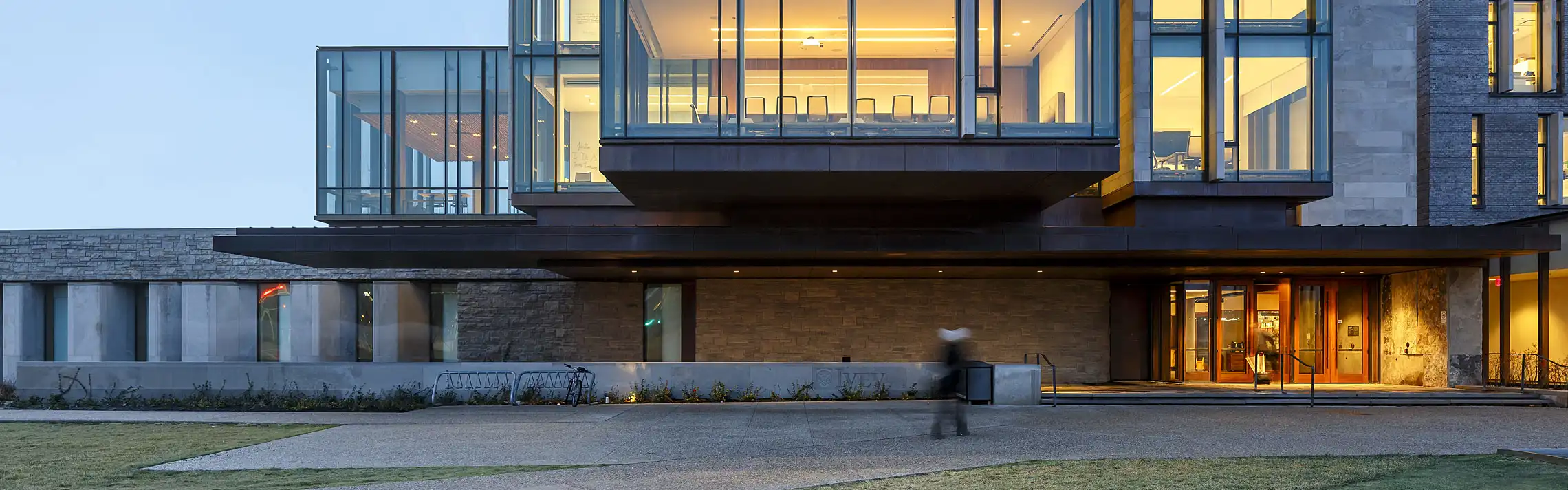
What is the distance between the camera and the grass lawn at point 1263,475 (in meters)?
9.78

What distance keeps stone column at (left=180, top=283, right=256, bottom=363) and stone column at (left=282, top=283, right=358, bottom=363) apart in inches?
52.8

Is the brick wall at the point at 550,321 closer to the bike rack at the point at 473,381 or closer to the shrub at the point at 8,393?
the bike rack at the point at 473,381

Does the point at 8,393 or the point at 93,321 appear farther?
the point at 93,321

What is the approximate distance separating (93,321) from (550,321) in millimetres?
12369

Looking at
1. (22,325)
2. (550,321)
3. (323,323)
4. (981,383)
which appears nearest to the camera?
(981,383)

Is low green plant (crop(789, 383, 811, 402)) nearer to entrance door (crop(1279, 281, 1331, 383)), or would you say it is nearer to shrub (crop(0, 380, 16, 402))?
entrance door (crop(1279, 281, 1331, 383))

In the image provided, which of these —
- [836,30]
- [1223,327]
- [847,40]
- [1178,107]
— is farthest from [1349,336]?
[836,30]

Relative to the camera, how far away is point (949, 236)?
764 inches

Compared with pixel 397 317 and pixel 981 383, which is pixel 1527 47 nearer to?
pixel 981 383

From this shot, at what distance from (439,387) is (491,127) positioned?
8.62m

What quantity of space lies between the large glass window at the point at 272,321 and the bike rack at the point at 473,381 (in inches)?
397

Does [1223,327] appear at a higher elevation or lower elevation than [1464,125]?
lower

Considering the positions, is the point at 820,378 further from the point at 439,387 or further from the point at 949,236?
the point at 439,387

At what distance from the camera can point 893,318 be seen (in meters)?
25.5
